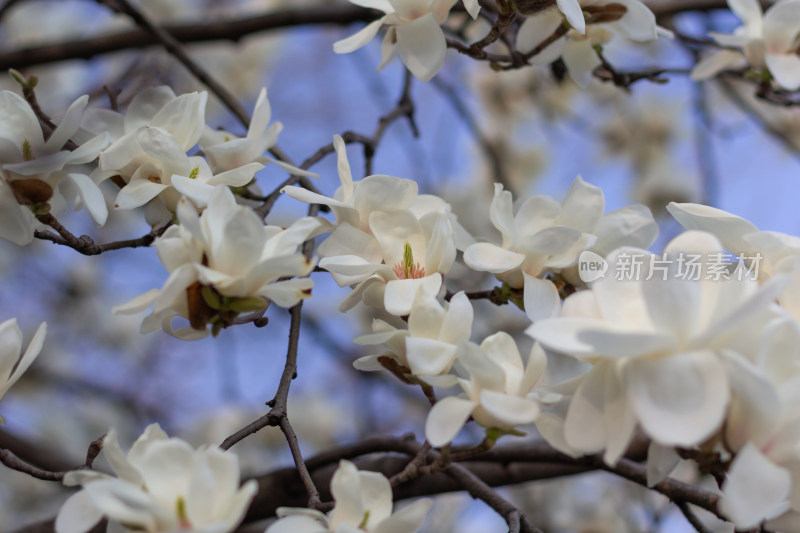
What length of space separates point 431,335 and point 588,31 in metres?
0.43

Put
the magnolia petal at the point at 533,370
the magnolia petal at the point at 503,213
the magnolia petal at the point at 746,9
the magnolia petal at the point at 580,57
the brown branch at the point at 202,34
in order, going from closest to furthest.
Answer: the magnolia petal at the point at 533,370 < the magnolia petal at the point at 503,213 < the magnolia petal at the point at 580,57 < the magnolia petal at the point at 746,9 < the brown branch at the point at 202,34

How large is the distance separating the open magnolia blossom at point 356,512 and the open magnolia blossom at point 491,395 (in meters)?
0.04

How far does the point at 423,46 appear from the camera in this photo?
0.64 meters

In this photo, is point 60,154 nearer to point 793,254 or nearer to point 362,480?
point 362,480

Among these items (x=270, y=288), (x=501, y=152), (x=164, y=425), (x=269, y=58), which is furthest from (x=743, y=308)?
(x=269, y=58)

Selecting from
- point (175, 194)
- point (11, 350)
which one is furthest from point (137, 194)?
point (11, 350)

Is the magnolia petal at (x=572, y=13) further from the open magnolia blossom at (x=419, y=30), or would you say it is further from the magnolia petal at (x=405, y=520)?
the magnolia petal at (x=405, y=520)

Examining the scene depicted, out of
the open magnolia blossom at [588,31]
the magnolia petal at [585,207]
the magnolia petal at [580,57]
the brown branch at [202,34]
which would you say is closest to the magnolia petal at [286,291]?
the magnolia petal at [585,207]

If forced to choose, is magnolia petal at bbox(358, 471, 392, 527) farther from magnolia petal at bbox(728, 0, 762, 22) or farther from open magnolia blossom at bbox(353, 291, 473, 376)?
magnolia petal at bbox(728, 0, 762, 22)

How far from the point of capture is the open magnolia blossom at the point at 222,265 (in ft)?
1.42

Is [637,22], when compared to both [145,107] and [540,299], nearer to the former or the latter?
[540,299]

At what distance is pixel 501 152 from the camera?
252 cm

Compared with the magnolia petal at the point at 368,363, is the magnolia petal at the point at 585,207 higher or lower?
higher

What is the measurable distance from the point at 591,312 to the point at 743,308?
89 mm
